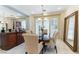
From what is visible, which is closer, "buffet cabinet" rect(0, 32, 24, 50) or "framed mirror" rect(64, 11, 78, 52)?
"framed mirror" rect(64, 11, 78, 52)

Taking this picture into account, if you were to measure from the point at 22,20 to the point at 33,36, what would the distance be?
59cm

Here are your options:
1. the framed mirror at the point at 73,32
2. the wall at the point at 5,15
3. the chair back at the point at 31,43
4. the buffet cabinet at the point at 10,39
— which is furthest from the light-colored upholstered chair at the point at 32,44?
the framed mirror at the point at 73,32

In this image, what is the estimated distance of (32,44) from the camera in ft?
Answer: 9.94

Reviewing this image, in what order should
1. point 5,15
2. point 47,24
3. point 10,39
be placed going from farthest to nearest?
point 10,39 < point 47,24 < point 5,15

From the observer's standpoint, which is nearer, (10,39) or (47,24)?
(47,24)

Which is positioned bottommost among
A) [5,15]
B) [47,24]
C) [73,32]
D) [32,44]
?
[32,44]

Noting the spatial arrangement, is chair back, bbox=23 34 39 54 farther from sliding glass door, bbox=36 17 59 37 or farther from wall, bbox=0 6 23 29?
wall, bbox=0 6 23 29

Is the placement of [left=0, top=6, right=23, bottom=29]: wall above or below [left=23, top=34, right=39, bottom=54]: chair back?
above

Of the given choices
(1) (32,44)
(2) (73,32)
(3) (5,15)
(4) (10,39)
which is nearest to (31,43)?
(1) (32,44)

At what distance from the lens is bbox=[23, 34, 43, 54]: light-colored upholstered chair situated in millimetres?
2947

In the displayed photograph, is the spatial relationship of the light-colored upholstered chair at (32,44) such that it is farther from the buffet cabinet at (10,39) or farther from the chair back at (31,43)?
the buffet cabinet at (10,39)

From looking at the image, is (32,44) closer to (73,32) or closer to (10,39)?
(10,39)

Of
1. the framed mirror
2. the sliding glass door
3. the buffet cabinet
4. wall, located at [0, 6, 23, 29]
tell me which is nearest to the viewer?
wall, located at [0, 6, 23, 29]

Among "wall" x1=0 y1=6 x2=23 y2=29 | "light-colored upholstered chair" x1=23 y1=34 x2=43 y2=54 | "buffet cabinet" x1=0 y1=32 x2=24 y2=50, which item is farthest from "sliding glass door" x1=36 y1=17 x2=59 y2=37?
"buffet cabinet" x1=0 y1=32 x2=24 y2=50
